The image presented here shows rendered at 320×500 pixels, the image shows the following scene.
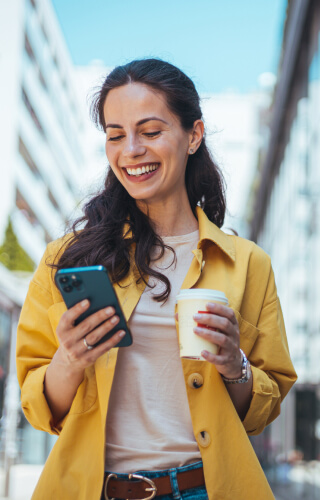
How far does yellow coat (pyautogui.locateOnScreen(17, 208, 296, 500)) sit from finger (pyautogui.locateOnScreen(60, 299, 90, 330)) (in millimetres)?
297

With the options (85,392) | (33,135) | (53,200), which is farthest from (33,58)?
(85,392)

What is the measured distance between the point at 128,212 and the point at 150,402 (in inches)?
29.2

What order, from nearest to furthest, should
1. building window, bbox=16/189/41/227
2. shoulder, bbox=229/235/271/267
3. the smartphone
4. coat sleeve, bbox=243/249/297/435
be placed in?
the smartphone, coat sleeve, bbox=243/249/297/435, shoulder, bbox=229/235/271/267, building window, bbox=16/189/41/227

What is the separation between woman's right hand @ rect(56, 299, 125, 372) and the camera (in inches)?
69.3

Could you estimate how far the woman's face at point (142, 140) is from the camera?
2225 millimetres

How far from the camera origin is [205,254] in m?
2.31

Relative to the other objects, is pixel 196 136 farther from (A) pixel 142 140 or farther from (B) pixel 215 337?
(B) pixel 215 337

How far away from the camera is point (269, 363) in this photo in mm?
2197

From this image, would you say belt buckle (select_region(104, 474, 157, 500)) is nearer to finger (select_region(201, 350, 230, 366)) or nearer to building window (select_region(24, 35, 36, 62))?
finger (select_region(201, 350, 230, 366))

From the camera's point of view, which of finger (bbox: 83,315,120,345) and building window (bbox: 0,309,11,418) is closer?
finger (bbox: 83,315,120,345)

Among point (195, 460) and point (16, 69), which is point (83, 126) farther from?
point (195, 460)

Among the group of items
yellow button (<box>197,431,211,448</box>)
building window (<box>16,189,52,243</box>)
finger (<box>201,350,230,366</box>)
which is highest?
finger (<box>201,350,230,366</box>)

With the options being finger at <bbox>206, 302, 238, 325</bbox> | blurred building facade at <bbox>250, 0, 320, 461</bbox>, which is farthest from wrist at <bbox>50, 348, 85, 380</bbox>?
blurred building facade at <bbox>250, 0, 320, 461</bbox>

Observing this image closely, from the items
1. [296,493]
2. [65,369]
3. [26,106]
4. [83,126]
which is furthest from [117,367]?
[83,126]
